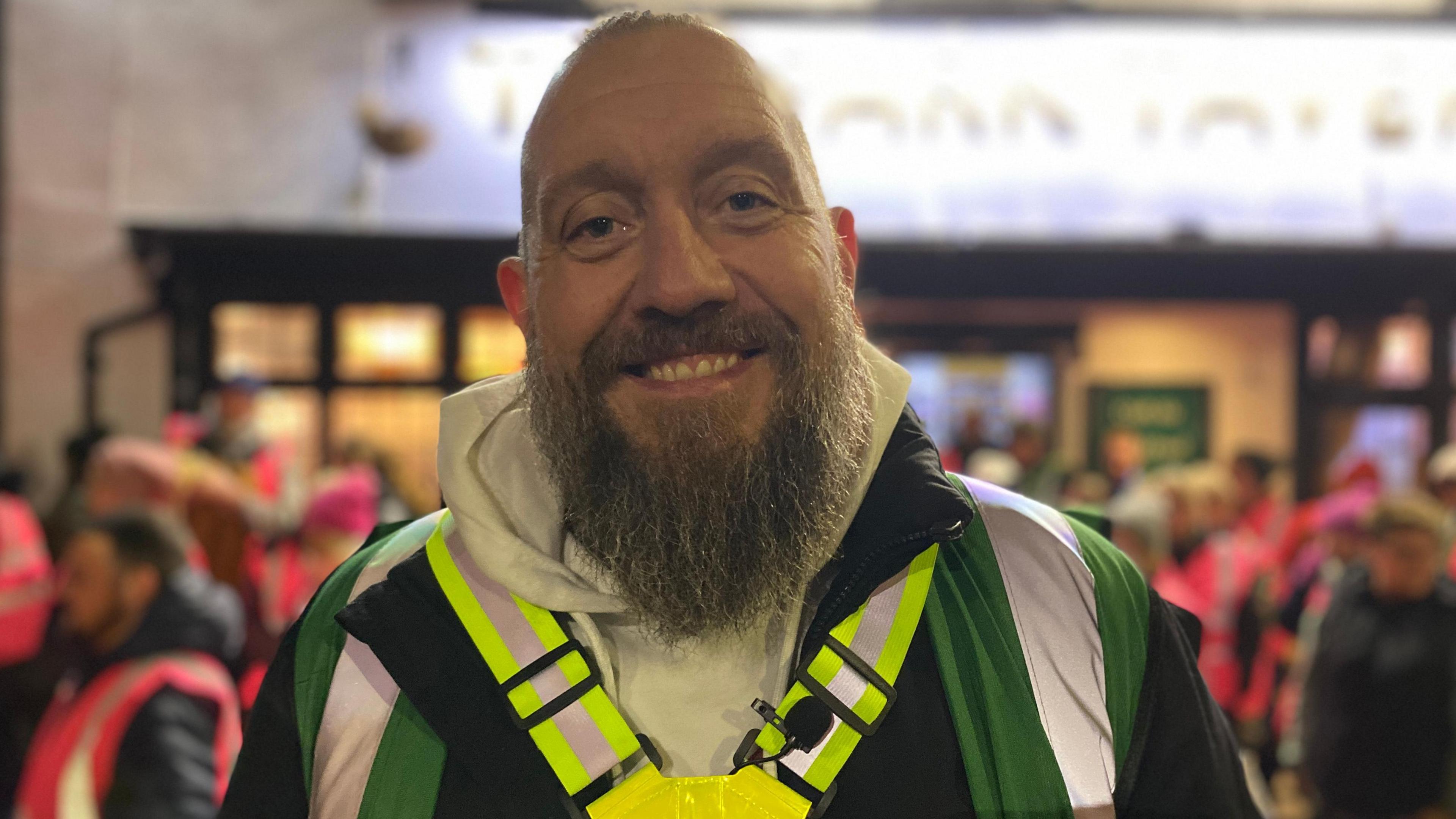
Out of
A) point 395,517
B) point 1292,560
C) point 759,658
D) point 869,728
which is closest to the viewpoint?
point 869,728

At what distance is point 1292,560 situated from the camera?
650cm

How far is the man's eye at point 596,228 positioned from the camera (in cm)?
146

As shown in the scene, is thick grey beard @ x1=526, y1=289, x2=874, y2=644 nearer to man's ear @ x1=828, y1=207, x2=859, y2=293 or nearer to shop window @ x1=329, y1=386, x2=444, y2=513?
man's ear @ x1=828, y1=207, x2=859, y2=293

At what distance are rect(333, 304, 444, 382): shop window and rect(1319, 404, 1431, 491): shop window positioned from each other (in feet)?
24.8

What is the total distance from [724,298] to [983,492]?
45 centimetres

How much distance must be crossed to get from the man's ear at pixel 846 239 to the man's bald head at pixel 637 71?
10 centimetres

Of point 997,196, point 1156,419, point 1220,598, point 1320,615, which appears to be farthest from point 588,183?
point 1156,419

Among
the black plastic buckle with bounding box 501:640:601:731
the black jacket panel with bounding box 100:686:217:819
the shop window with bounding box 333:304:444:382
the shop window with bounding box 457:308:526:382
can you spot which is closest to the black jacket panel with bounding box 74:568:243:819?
the black jacket panel with bounding box 100:686:217:819

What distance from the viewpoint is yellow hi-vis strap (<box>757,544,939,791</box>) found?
1308 mm

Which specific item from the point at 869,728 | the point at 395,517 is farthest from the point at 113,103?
the point at 869,728

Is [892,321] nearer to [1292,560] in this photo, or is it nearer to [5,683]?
[1292,560]

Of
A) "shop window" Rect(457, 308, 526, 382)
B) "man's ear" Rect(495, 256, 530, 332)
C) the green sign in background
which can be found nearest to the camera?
"man's ear" Rect(495, 256, 530, 332)

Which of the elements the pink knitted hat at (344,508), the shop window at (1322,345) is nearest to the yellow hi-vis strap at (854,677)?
the pink knitted hat at (344,508)

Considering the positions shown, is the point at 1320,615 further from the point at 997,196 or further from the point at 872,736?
the point at 997,196
